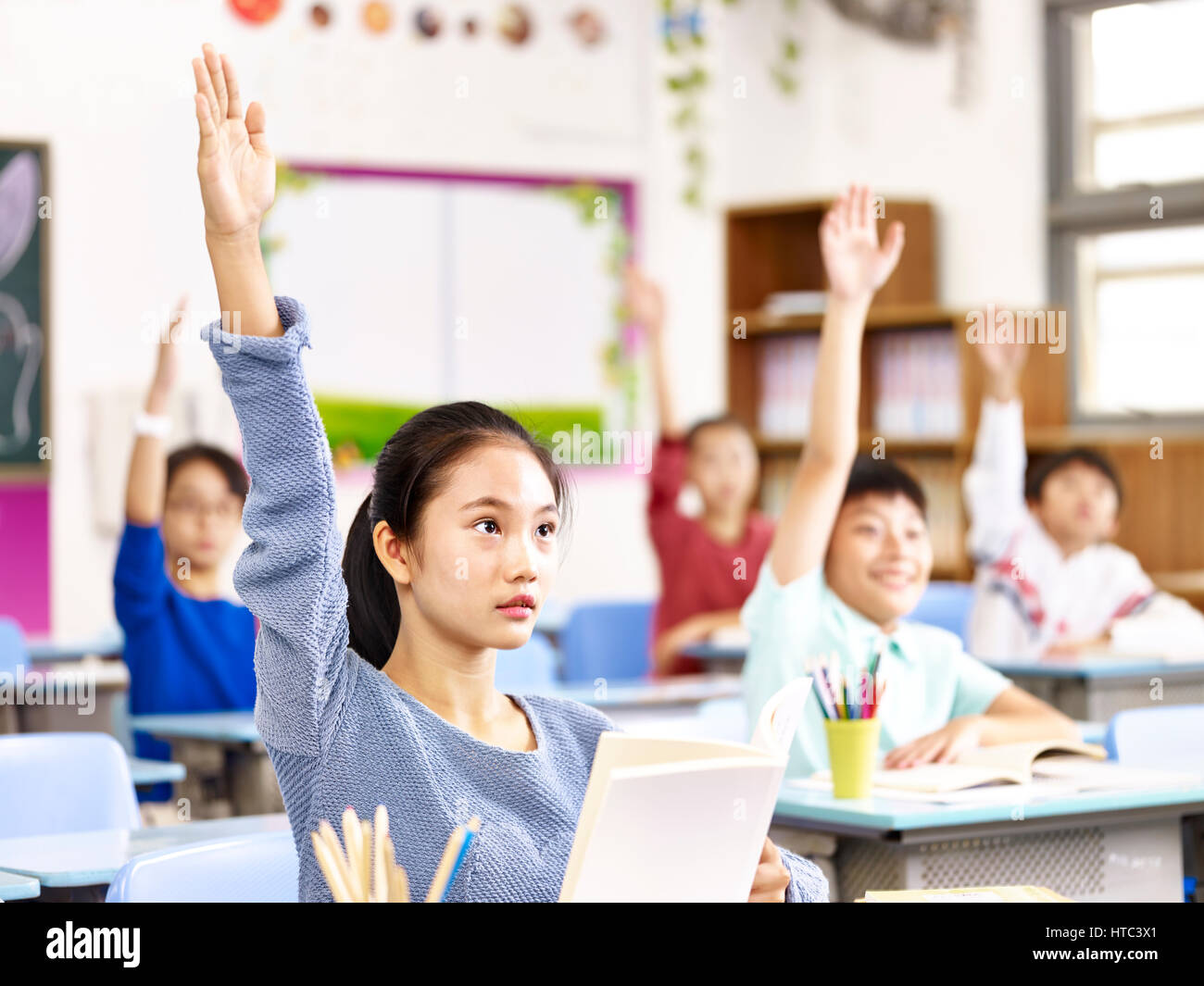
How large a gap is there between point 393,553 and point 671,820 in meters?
0.51

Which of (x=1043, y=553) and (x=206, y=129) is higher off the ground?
(x=206, y=129)

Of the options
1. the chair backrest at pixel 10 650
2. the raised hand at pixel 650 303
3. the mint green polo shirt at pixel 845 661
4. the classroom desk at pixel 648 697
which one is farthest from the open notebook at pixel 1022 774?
the chair backrest at pixel 10 650

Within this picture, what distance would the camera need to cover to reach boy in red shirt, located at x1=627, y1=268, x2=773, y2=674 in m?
4.96

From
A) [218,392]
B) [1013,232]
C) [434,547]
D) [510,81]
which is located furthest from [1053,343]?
[434,547]

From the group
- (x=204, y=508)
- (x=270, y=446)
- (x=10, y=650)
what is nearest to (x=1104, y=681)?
(x=204, y=508)

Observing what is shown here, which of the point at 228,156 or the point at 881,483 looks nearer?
the point at 228,156

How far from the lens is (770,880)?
145 cm

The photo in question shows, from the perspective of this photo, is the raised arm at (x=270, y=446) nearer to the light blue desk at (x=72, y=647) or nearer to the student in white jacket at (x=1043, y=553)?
the student in white jacket at (x=1043, y=553)

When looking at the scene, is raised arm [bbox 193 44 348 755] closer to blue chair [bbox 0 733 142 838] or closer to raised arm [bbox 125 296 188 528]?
blue chair [bbox 0 733 142 838]

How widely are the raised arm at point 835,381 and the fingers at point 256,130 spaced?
98 cm

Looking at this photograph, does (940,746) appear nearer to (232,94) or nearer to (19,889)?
(19,889)

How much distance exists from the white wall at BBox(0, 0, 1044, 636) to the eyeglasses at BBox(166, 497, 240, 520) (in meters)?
2.09
